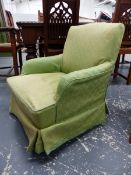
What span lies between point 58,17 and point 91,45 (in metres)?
0.73

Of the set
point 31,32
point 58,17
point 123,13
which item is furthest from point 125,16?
point 31,32

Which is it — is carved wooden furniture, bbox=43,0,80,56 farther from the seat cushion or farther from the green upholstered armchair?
the seat cushion

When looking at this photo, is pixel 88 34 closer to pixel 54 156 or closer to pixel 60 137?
pixel 60 137

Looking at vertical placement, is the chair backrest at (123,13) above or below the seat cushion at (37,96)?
above

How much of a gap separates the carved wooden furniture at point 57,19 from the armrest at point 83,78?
92cm

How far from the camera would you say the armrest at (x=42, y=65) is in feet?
4.96

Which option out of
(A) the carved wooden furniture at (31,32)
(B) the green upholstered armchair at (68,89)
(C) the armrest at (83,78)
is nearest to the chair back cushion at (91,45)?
(B) the green upholstered armchair at (68,89)

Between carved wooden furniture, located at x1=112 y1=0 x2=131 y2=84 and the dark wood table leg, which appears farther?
the dark wood table leg

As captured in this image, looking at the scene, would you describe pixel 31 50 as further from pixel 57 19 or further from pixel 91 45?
pixel 91 45

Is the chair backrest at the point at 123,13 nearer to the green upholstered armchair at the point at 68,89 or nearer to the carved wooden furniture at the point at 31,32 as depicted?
the carved wooden furniture at the point at 31,32

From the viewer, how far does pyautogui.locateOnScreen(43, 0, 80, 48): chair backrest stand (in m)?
1.82

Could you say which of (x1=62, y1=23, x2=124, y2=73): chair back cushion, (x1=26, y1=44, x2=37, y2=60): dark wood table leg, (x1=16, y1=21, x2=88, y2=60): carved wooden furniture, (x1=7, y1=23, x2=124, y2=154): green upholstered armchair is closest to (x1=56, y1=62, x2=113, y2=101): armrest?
(x1=7, y1=23, x2=124, y2=154): green upholstered armchair

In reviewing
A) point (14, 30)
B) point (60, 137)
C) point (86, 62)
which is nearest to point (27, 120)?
point (60, 137)

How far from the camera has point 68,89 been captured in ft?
3.44
